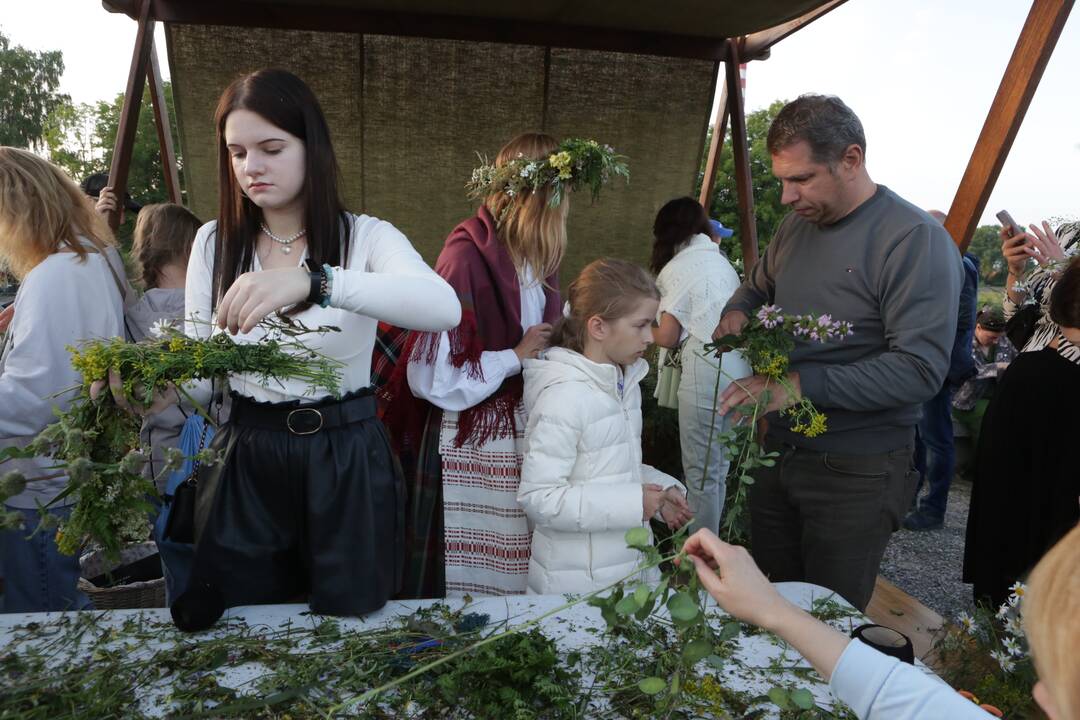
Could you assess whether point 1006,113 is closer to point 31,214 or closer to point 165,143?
point 31,214

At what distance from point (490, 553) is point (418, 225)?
3.54m

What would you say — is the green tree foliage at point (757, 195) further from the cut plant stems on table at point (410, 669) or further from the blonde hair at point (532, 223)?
the cut plant stems on table at point (410, 669)

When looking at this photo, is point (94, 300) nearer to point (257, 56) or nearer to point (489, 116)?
point (257, 56)

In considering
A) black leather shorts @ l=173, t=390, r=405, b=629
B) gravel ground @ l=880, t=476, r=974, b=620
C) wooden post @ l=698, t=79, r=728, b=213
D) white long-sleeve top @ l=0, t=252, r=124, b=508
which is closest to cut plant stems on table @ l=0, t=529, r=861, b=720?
black leather shorts @ l=173, t=390, r=405, b=629

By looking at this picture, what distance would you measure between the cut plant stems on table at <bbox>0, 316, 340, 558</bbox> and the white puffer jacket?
2.83 ft

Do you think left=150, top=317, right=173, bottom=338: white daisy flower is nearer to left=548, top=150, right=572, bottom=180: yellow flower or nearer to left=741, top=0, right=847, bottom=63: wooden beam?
left=548, top=150, right=572, bottom=180: yellow flower

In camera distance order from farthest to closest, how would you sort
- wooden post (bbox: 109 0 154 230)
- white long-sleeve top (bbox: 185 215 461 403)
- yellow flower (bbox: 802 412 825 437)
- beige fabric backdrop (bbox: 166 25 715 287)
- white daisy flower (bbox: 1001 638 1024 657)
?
1. beige fabric backdrop (bbox: 166 25 715 287)
2. wooden post (bbox: 109 0 154 230)
3. yellow flower (bbox: 802 412 825 437)
4. white daisy flower (bbox: 1001 638 1024 657)
5. white long-sleeve top (bbox: 185 215 461 403)

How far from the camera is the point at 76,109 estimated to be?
18578mm

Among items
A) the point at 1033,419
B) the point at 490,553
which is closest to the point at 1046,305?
the point at 1033,419

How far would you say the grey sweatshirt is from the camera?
217cm

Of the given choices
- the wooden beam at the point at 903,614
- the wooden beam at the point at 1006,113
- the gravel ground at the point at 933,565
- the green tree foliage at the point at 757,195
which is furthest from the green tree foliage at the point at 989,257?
the green tree foliage at the point at 757,195

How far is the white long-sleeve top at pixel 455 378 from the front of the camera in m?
2.73

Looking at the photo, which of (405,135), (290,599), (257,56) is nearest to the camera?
(290,599)

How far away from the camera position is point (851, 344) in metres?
2.34
